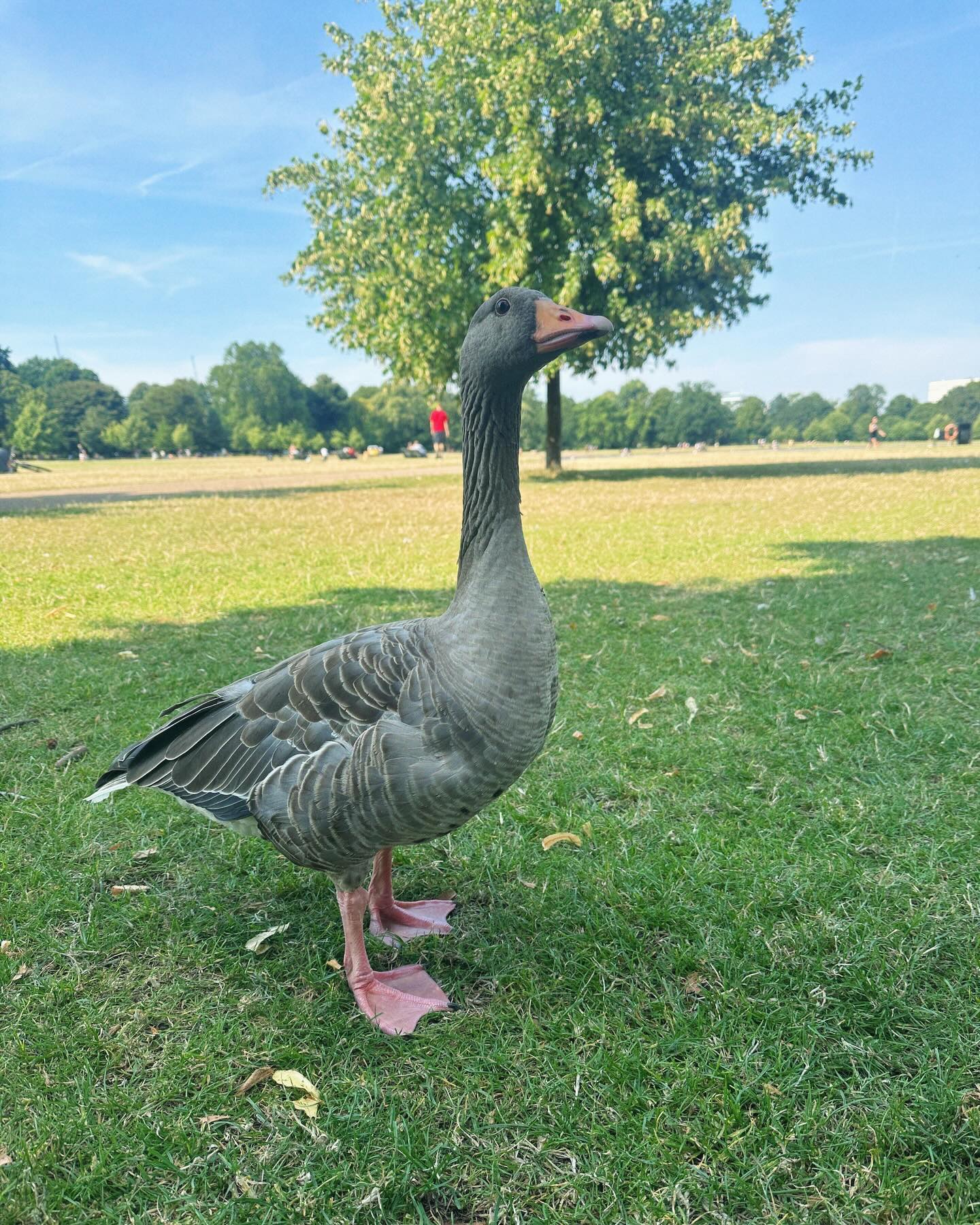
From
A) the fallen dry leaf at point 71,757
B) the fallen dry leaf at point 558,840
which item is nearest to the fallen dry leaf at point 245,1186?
the fallen dry leaf at point 558,840

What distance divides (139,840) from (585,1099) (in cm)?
258

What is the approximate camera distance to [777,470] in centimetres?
3181

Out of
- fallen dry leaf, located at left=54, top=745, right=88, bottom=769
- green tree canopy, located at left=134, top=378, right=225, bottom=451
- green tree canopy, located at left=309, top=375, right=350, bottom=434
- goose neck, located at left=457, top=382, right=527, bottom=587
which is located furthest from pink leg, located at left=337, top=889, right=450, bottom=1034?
green tree canopy, located at left=309, top=375, right=350, bottom=434

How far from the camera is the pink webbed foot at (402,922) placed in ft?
10.4

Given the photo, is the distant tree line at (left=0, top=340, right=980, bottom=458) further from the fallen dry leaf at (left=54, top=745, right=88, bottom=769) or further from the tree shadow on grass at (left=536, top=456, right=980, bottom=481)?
the fallen dry leaf at (left=54, top=745, right=88, bottom=769)

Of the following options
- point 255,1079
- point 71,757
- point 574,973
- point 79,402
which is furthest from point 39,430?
point 574,973

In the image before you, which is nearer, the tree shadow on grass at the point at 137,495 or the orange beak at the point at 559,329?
the orange beak at the point at 559,329

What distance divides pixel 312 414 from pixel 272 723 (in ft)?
386

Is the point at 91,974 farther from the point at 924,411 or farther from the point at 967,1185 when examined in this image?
the point at 924,411

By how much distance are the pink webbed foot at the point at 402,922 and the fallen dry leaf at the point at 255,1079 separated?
2.59 ft

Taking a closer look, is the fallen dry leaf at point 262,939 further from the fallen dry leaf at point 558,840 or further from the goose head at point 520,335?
the goose head at point 520,335

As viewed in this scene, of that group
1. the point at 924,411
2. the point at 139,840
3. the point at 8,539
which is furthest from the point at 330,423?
the point at 139,840

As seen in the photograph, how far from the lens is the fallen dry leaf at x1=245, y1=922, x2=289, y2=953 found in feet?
→ 9.91

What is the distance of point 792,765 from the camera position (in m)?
4.38
